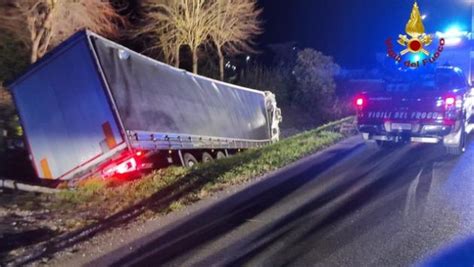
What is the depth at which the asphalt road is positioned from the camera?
5.25 m

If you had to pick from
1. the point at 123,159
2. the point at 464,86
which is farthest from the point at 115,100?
the point at 464,86

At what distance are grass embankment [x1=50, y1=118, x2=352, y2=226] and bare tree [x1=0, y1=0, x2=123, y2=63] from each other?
8.31 m

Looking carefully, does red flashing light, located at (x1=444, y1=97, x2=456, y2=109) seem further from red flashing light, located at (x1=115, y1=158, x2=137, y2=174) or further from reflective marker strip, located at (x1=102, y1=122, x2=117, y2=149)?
reflective marker strip, located at (x1=102, y1=122, x2=117, y2=149)

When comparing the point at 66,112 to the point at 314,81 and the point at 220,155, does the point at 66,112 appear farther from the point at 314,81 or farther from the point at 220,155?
the point at 314,81

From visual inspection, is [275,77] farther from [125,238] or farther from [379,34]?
[379,34]

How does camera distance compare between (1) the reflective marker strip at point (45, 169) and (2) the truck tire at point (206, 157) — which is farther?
(2) the truck tire at point (206, 157)

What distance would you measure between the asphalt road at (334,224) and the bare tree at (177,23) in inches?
563

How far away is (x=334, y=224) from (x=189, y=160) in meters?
Result: 6.14

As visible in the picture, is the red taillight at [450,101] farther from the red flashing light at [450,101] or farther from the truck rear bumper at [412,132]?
the truck rear bumper at [412,132]

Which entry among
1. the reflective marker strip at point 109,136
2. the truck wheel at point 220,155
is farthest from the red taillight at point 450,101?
the reflective marker strip at point 109,136

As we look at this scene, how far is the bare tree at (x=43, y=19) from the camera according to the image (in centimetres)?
1598

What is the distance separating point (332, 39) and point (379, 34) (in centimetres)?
434

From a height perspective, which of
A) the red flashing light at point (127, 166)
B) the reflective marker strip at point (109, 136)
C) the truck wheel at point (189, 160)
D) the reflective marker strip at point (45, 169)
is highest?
the reflective marker strip at point (109, 136)

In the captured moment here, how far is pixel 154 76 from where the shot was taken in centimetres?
1095
